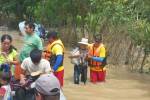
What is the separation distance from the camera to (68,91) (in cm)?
1148

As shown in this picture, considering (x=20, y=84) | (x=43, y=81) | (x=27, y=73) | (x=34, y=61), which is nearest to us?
(x=43, y=81)

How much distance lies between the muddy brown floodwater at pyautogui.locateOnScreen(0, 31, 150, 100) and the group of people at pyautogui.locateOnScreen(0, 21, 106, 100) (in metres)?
0.28

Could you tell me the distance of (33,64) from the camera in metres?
7.07

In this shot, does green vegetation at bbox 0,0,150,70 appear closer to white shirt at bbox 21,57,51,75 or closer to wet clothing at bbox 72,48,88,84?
wet clothing at bbox 72,48,88,84

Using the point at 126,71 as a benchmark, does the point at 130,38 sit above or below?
above

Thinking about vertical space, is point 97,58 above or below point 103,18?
below

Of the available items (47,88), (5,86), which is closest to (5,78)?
(5,86)

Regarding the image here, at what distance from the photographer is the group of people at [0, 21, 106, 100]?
193 inches

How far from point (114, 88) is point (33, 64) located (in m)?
Answer: 5.35

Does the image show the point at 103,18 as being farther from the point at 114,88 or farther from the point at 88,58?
the point at 88,58

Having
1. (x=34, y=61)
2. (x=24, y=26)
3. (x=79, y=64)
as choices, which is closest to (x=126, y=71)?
(x=79, y=64)

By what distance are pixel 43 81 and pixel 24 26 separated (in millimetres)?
4310

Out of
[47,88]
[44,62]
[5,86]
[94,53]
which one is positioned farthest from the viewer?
[94,53]

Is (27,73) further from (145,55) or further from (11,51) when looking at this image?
(145,55)
